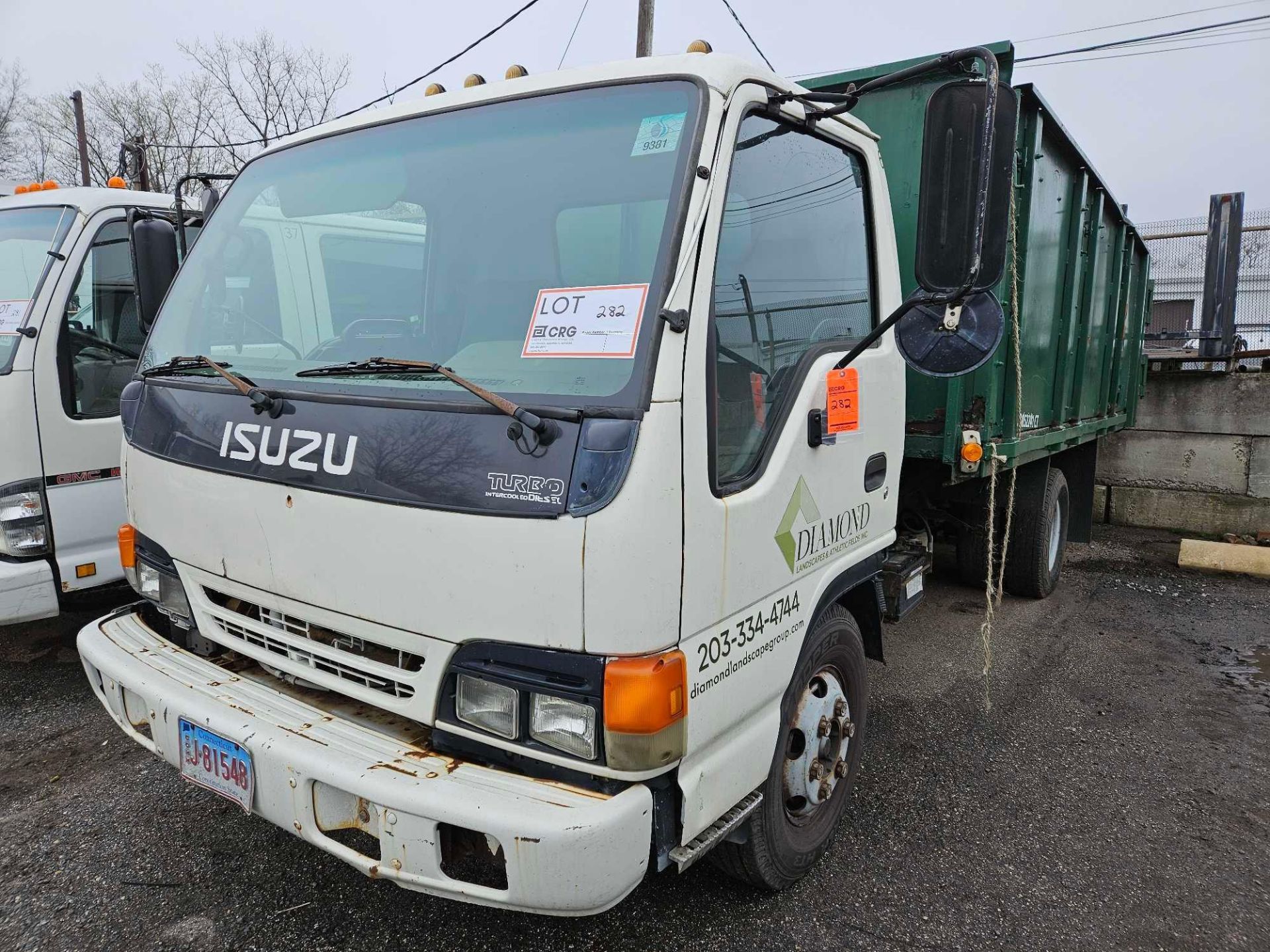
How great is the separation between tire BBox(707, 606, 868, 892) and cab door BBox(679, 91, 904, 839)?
16 cm

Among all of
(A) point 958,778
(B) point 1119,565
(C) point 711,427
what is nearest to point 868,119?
(C) point 711,427

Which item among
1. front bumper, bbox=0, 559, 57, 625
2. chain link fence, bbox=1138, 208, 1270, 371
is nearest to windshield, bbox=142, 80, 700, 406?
front bumper, bbox=0, 559, 57, 625

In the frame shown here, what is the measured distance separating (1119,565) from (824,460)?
5759mm

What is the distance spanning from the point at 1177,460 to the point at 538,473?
8.39 metres

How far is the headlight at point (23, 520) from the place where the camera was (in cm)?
372

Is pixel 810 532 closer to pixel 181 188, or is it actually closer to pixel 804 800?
pixel 804 800

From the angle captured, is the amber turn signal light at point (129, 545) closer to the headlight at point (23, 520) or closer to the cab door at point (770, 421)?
the headlight at point (23, 520)

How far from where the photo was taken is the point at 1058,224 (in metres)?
4.89

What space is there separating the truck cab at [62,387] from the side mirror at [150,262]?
3.56 feet

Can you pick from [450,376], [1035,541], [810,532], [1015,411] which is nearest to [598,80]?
[450,376]

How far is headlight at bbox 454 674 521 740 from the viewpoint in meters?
1.87

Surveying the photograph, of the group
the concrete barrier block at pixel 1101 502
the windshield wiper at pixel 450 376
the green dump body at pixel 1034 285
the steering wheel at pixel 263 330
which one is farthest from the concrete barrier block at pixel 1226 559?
the steering wheel at pixel 263 330

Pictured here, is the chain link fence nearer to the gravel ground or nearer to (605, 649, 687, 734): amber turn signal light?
the gravel ground

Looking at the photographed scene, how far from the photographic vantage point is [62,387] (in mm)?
3943
